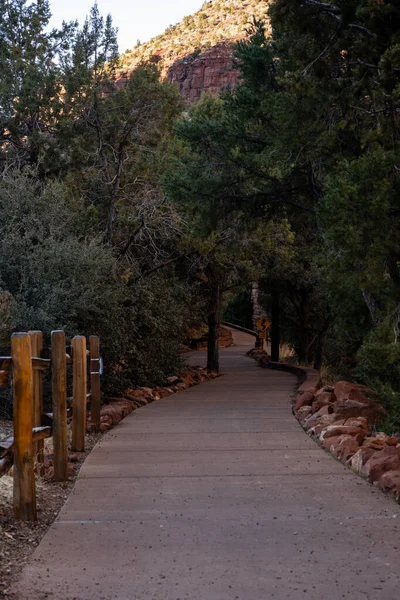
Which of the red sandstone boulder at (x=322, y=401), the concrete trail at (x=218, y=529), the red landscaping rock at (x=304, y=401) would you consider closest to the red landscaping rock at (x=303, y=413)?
the red sandstone boulder at (x=322, y=401)

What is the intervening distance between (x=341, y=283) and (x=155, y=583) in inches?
361

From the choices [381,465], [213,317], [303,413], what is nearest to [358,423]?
[303,413]

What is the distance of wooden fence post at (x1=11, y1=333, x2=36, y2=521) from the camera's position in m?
6.68

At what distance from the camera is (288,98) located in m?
13.7

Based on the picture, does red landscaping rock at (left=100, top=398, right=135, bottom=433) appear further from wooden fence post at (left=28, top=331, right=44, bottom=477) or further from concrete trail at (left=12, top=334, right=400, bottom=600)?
wooden fence post at (left=28, top=331, right=44, bottom=477)

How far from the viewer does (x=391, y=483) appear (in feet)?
24.9

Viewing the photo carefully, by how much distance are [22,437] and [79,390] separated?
3677 mm

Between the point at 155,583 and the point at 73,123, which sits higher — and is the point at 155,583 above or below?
below

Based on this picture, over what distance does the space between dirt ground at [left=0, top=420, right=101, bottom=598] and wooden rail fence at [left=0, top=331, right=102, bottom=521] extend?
14 cm

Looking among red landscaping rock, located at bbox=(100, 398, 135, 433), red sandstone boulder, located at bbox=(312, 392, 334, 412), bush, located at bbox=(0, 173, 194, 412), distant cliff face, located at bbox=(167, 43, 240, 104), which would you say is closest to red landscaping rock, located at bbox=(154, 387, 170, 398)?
bush, located at bbox=(0, 173, 194, 412)

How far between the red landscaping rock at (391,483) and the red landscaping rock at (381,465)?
0.16m

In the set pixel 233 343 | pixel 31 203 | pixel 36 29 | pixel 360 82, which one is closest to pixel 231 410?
pixel 31 203

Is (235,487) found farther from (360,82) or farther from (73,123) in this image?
(73,123)

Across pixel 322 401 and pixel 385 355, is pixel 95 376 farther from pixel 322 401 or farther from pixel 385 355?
pixel 385 355
